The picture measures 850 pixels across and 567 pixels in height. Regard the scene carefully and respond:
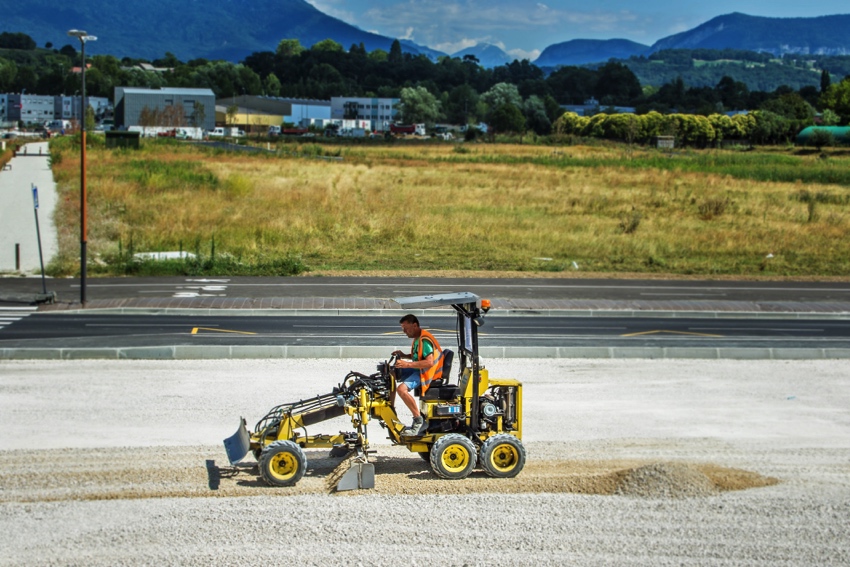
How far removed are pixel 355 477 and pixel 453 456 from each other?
139 cm

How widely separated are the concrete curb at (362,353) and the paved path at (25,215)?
1374 cm

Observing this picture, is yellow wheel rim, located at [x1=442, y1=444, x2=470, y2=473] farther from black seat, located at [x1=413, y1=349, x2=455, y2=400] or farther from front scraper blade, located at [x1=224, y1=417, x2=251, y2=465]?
front scraper blade, located at [x1=224, y1=417, x2=251, y2=465]

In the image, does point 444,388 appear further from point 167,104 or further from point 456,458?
point 167,104

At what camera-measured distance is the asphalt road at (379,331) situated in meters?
22.6

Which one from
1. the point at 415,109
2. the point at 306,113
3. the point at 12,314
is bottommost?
the point at 12,314

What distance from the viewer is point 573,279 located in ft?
111

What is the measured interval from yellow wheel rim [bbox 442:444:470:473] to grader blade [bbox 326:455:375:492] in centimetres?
102

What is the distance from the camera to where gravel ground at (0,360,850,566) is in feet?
35.9

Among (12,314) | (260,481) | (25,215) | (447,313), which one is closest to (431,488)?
(260,481)

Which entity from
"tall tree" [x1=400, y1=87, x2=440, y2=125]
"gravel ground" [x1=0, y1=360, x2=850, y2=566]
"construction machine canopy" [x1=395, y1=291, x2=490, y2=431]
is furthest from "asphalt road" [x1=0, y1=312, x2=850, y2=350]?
"tall tree" [x1=400, y1=87, x2=440, y2=125]

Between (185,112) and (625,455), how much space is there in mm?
138614

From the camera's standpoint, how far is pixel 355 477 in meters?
12.5

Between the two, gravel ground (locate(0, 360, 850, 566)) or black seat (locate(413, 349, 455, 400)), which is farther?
black seat (locate(413, 349, 455, 400))

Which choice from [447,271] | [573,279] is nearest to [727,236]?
[573,279]
